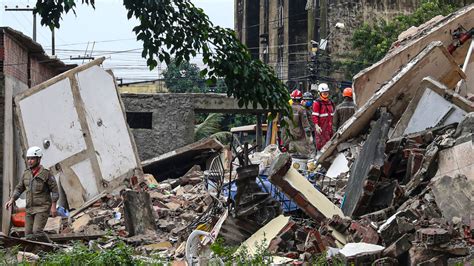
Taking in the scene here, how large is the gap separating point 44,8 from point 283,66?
34755 millimetres

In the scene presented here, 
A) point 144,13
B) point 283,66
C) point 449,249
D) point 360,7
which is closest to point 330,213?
point 449,249

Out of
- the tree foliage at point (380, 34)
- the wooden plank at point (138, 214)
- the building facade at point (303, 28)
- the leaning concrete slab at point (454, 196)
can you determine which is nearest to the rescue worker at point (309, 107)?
the wooden plank at point (138, 214)

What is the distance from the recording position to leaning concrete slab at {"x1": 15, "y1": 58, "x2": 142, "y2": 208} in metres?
16.5

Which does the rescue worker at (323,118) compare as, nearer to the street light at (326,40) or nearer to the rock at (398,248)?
the rock at (398,248)

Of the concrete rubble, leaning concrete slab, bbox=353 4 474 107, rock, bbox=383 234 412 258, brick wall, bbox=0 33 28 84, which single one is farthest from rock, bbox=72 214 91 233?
rock, bbox=383 234 412 258

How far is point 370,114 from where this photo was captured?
44.9ft

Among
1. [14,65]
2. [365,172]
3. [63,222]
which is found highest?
[14,65]

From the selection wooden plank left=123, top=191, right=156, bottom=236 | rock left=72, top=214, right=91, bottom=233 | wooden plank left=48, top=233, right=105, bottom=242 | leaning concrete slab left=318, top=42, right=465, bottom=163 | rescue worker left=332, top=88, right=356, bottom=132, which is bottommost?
rock left=72, top=214, right=91, bottom=233

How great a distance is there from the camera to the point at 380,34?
3644cm

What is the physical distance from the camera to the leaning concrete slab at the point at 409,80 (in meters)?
13.4

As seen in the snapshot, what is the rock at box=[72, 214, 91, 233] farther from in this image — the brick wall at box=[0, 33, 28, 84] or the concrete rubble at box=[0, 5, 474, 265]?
the brick wall at box=[0, 33, 28, 84]

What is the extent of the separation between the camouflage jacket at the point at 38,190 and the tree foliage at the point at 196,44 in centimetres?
218

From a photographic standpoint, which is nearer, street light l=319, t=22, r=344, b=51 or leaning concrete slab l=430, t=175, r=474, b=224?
leaning concrete slab l=430, t=175, r=474, b=224

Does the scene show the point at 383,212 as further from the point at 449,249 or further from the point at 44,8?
the point at 44,8
